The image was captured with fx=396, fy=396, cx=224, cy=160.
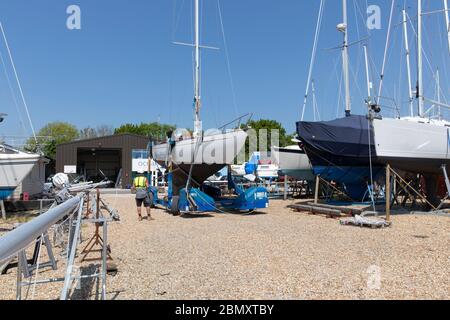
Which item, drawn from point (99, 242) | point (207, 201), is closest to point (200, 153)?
point (207, 201)

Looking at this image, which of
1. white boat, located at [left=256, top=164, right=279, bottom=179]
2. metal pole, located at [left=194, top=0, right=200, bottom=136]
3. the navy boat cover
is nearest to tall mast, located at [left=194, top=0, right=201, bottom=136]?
metal pole, located at [left=194, top=0, right=200, bottom=136]

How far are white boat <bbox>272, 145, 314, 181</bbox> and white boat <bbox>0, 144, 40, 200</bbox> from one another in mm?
12135

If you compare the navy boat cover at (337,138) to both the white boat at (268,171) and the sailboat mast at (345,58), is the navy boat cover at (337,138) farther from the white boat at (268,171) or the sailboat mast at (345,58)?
the white boat at (268,171)

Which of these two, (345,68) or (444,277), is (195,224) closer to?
(444,277)

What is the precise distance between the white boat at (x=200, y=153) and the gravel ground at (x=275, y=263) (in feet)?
10.7

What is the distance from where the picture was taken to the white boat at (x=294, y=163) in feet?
68.5

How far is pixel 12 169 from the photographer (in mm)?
13742

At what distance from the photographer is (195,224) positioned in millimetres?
11297

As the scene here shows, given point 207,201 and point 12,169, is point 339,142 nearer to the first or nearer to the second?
point 207,201

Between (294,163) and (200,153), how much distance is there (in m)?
8.95

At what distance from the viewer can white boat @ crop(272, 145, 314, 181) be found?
20891 millimetres

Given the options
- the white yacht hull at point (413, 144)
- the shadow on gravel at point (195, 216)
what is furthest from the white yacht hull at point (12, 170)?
the white yacht hull at point (413, 144)

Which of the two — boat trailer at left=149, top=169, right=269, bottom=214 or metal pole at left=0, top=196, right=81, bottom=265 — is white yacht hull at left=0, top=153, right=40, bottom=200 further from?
metal pole at left=0, top=196, right=81, bottom=265
